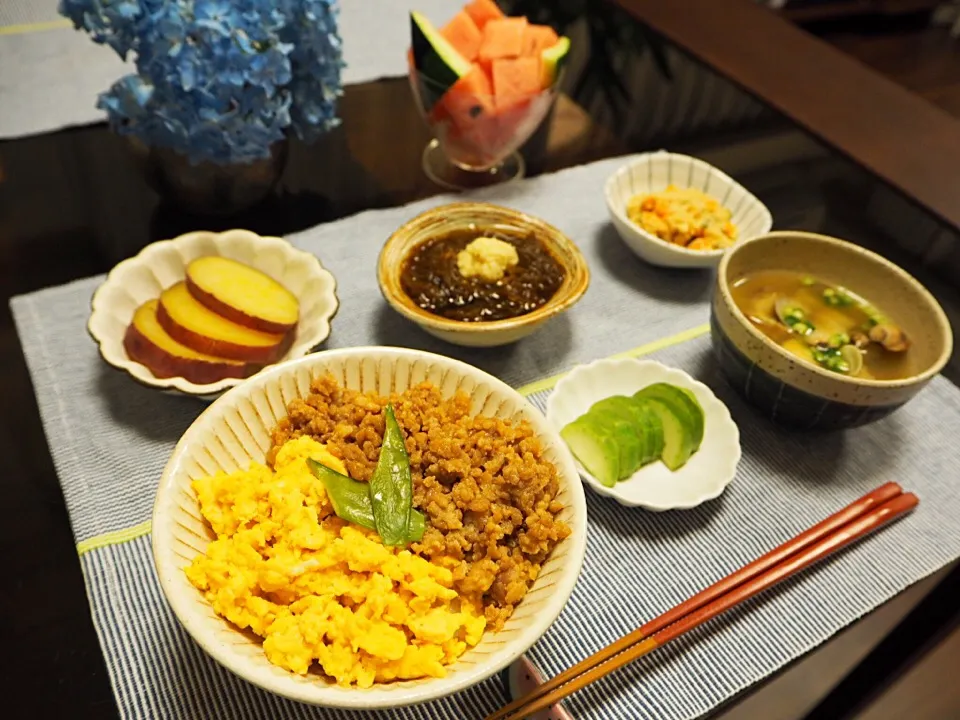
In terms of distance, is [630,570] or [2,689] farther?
[630,570]

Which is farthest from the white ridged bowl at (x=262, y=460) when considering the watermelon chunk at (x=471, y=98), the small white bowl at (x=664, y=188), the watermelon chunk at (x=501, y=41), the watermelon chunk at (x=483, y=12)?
the watermelon chunk at (x=483, y=12)

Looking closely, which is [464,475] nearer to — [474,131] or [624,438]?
[624,438]

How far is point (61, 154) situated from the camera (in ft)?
7.55

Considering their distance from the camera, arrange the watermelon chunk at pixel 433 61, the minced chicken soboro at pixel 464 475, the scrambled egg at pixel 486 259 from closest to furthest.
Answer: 1. the minced chicken soboro at pixel 464 475
2. the scrambled egg at pixel 486 259
3. the watermelon chunk at pixel 433 61

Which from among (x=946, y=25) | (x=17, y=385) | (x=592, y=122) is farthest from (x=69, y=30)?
(x=946, y=25)

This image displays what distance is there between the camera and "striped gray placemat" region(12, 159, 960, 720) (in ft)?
4.28

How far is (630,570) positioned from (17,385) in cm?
149

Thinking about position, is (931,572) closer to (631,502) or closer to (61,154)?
(631,502)

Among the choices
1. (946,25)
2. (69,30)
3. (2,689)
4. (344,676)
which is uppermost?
(69,30)

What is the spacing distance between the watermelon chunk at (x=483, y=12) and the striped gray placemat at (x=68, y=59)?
55 cm

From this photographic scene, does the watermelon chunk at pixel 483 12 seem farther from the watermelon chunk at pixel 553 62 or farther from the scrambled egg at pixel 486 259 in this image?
the scrambled egg at pixel 486 259

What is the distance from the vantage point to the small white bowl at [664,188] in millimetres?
2107

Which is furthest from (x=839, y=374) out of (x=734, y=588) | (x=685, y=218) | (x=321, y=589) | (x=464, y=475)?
(x=321, y=589)

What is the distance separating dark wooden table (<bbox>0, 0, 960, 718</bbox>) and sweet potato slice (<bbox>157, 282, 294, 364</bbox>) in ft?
1.28
